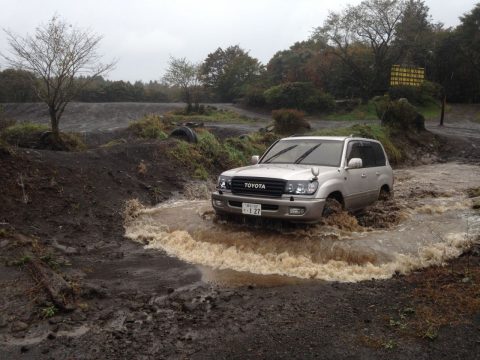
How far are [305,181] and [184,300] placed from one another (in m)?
2.84

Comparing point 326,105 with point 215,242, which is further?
point 326,105

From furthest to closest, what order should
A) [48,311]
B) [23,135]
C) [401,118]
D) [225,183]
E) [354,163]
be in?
[401,118]
[23,135]
[354,163]
[225,183]
[48,311]

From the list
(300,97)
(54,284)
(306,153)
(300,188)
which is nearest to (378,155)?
(306,153)

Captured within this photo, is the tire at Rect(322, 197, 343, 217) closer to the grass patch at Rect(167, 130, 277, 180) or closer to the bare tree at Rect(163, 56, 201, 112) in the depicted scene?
the grass patch at Rect(167, 130, 277, 180)

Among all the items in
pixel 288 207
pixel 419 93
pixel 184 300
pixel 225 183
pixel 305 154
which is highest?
pixel 419 93

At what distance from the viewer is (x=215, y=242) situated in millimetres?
8023

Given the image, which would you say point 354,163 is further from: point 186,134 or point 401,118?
point 401,118

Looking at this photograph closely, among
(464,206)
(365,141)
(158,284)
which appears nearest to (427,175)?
(464,206)

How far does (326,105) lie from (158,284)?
34.4 m

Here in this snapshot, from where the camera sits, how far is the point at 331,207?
779 centimetres

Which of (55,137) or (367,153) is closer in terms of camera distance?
(367,153)

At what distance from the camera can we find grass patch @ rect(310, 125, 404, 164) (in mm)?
20844

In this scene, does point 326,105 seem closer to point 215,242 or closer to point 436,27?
point 436,27

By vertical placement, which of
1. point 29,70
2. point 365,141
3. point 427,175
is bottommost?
point 427,175
